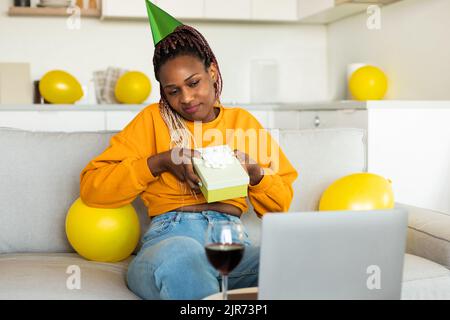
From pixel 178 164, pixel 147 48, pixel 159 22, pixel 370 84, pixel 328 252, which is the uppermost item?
pixel 147 48

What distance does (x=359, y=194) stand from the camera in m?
2.32

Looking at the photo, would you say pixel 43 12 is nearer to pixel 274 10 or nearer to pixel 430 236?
pixel 274 10

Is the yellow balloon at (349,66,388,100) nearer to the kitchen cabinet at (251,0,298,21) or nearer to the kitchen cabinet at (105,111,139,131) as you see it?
the kitchen cabinet at (251,0,298,21)

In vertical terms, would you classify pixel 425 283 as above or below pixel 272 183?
below

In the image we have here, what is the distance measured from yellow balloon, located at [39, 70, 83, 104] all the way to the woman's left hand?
8.67 feet

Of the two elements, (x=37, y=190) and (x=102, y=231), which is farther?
(x=37, y=190)

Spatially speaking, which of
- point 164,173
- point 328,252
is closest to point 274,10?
point 164,173

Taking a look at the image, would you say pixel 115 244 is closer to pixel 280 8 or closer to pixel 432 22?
pixel 432 22

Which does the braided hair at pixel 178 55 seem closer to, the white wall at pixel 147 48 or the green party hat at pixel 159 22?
the green party hat at pixel 159 22

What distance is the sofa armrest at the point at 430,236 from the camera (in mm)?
2191

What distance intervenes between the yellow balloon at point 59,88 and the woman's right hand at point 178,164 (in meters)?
2.54

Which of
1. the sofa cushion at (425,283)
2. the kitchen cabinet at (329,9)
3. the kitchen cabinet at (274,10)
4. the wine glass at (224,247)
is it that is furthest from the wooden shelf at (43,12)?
the wine glass at (224,247)

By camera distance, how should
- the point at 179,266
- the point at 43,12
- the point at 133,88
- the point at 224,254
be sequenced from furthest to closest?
the point at 43,12
the point at 133,88
the point at 179,266
the point at 224,254

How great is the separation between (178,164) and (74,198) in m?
0.52
